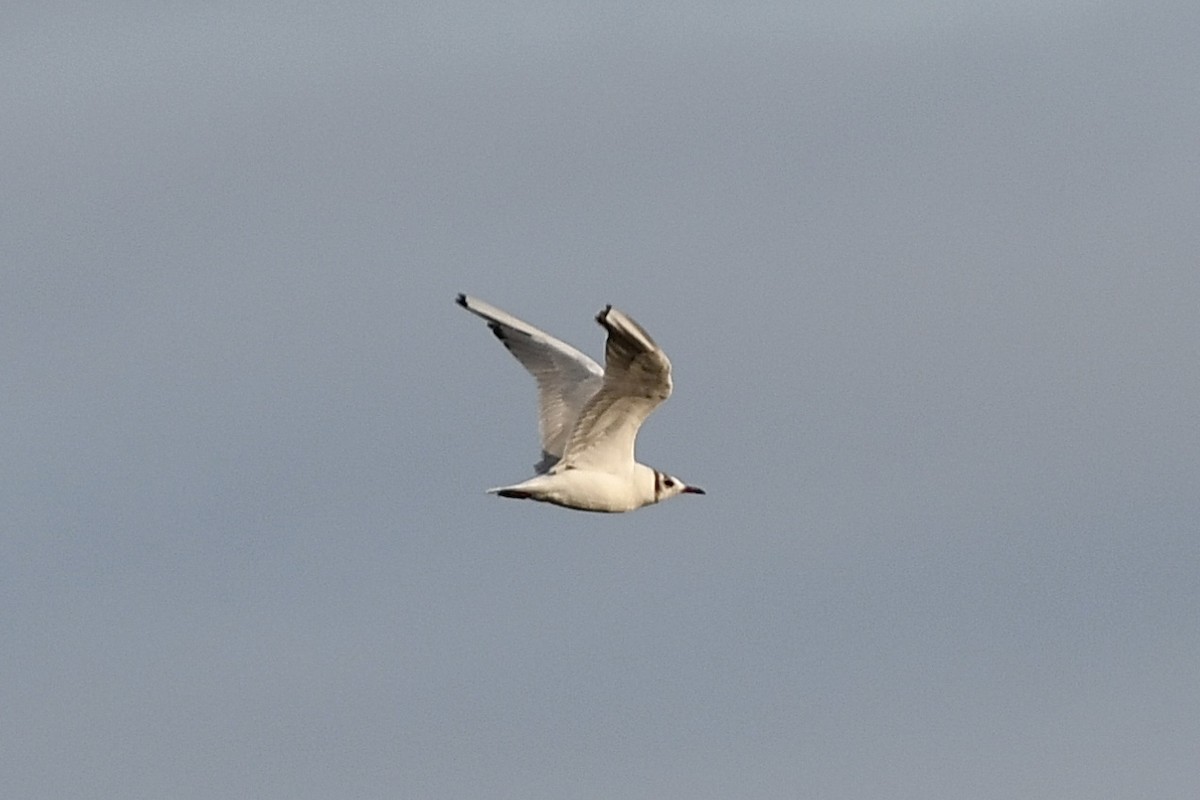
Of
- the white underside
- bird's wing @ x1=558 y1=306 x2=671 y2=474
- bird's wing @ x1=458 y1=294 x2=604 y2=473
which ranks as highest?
bird's wing @ x1=458 y1=294 x2=604 y2=473

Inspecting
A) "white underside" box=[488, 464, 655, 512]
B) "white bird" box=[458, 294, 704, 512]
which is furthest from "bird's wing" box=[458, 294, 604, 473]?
"white underside" box=[488, 464, 655, 512]

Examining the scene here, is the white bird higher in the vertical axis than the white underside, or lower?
higher

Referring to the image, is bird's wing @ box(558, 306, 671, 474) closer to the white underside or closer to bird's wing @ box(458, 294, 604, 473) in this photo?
the white underside

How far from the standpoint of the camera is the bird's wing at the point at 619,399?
2528cm

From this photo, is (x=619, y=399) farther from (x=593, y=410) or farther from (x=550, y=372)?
(x=550, y=372)

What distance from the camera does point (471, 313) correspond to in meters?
30.3

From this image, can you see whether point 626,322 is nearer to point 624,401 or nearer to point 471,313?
point 624,401

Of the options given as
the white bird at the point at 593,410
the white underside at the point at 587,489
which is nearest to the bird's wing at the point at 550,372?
the white bird at the point at 593,410

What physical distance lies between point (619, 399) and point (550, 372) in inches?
127

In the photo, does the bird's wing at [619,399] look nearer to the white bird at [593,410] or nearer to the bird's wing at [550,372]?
the white bird at [593,410]

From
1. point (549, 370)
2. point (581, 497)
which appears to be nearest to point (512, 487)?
point (581, 497)

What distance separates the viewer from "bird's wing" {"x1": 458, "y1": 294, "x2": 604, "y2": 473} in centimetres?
2950

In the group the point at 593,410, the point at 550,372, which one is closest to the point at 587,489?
the point at 593,410

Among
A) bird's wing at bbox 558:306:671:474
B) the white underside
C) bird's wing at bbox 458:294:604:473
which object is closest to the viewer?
bird's wing at bbox 558:306:671:474
